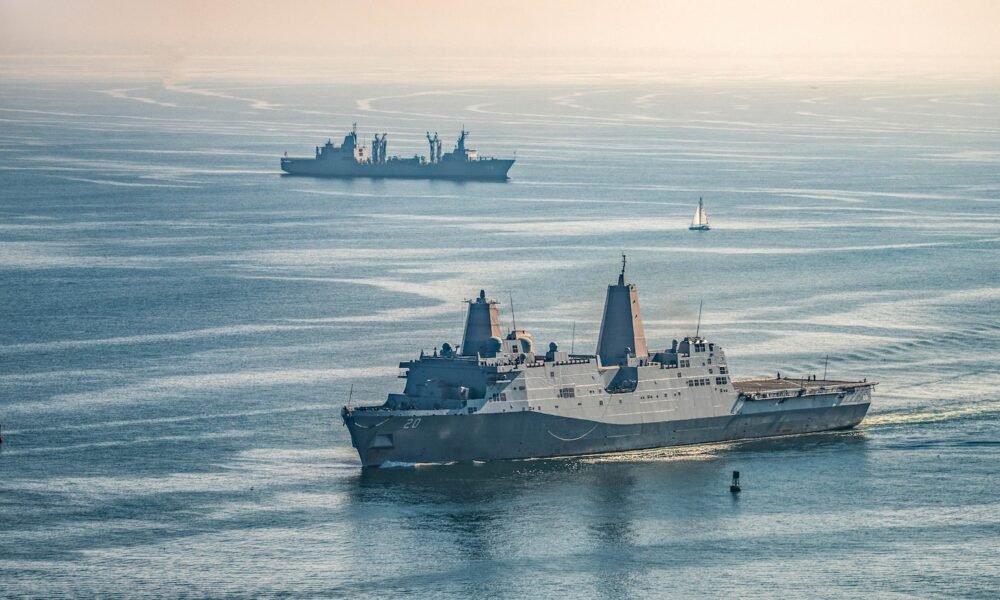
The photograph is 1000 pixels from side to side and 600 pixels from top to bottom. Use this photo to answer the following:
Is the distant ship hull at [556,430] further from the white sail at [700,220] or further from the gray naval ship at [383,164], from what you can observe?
the gray naval ship at [383,164]

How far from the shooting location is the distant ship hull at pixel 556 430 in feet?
220

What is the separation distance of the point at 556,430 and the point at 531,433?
3.75 feet

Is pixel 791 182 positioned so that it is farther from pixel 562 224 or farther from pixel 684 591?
pixel 684 591

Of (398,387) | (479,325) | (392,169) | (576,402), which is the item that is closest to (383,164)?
(392,169)

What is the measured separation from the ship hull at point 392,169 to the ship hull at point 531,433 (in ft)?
395

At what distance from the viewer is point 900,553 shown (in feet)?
187

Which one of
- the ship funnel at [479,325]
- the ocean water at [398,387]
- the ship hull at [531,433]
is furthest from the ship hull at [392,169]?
the ship funnel at [479,325]

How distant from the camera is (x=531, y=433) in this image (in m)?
69.4

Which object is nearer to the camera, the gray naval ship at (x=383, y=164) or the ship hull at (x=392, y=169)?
the ship hull at (x=392, y=169)

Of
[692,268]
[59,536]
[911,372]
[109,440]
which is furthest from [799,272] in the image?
[59,536]

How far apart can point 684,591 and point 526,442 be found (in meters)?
16.6

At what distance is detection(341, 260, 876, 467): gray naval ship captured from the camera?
6781 centimetres

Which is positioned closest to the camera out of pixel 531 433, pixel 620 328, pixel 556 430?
pixel 531 433

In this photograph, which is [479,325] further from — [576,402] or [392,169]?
[392,169]
